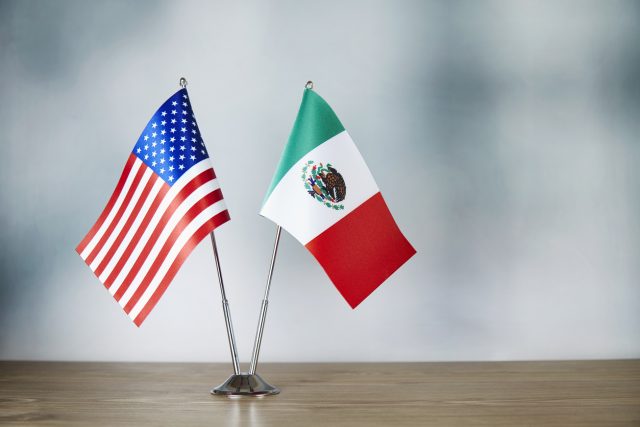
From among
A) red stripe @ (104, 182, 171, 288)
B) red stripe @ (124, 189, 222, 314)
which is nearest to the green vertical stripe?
red stripe @ (124, 189, 222, 314)

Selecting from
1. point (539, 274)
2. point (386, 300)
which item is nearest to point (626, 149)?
point (539, 274)

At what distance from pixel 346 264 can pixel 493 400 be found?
1.57 feet

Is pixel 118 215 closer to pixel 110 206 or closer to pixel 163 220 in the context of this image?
pixel 110 206

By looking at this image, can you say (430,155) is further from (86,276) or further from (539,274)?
(86,276)

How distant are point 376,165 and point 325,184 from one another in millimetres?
585

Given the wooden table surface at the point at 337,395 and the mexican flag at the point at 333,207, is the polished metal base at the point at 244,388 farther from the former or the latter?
the mexican flag at the point at 333,207

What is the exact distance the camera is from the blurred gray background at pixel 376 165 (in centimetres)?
214

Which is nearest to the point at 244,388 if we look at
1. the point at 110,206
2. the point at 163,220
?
the point at 163,220

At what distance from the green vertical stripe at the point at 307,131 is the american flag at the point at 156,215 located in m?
0.18

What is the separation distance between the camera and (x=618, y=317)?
7.06 feet

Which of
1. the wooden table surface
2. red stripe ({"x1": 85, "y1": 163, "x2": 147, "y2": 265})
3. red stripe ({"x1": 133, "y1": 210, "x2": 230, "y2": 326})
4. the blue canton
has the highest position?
the blue canton

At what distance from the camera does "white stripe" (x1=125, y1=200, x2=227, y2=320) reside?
1.57 m

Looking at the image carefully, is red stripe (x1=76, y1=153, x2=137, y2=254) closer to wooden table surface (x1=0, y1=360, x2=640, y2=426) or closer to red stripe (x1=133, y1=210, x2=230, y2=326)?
red stripe (x1=133, y1=210, x2=230, y2=326)

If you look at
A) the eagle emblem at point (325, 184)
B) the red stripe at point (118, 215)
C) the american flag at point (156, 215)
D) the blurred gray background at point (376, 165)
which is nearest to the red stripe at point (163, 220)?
the american flag at point (156, 215)
